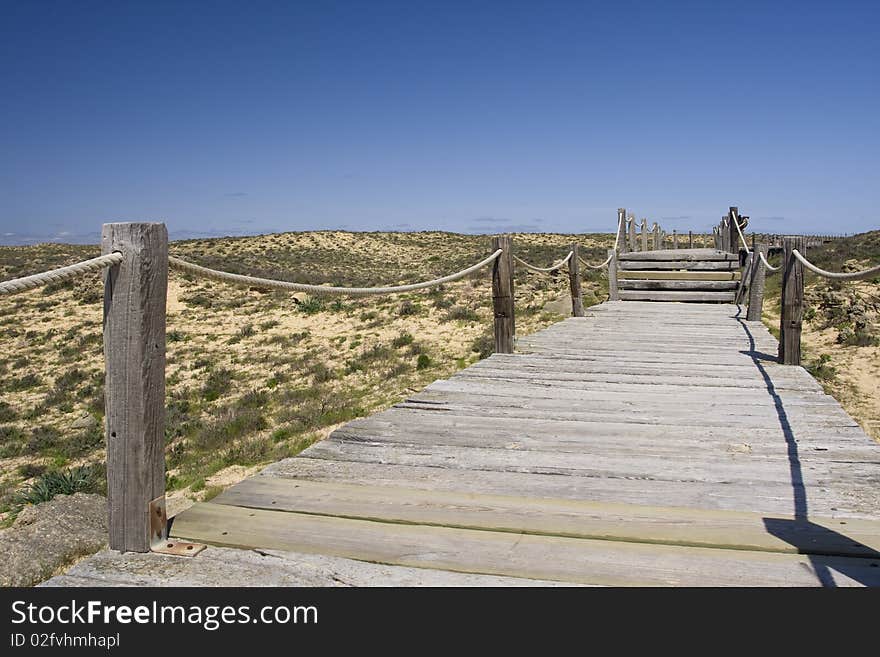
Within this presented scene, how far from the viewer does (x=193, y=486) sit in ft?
21.2

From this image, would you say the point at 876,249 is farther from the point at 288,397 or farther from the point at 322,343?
the point at 288,397

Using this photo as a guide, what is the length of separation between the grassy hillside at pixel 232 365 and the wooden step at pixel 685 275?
1876mm

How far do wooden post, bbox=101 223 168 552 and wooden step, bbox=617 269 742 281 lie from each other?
13636 millimetres

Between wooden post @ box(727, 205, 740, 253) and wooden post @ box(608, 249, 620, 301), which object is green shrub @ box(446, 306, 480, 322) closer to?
wooden post @ box(608, 249, 620, 301)

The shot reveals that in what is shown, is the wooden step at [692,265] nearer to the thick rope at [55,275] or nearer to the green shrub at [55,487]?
the green shrub at [55,487]

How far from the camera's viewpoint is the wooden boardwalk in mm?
2463

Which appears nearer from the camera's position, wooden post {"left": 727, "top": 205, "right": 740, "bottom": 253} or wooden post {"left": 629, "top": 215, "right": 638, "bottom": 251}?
wooden post {"left": 727, "top": 205, "right": 740, "bottom": 253}

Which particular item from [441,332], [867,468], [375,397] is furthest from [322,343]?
[867,468]

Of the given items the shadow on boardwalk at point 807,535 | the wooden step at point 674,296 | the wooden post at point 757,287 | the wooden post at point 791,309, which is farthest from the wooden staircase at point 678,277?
the shadow on boardwalk at point 807,535

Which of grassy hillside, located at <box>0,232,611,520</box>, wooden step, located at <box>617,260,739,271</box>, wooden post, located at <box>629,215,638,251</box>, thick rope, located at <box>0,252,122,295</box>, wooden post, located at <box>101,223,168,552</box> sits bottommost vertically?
grassy hillside, located at <box>0,232,611,520</box>

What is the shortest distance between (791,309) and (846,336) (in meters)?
6.03

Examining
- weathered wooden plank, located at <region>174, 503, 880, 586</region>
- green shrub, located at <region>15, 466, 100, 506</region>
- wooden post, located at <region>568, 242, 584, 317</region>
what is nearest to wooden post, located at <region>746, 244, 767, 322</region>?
wooden post, located at <region>568, 242, 584, 317</region>

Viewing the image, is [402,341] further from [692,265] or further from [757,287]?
[692,265]

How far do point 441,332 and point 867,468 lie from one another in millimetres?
11299
